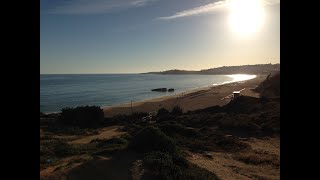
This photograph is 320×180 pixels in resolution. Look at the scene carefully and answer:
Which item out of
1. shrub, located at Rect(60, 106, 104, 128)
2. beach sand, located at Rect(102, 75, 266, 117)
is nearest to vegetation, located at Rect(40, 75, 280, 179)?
shrub, located at Rect(60, 106, 104, 128)

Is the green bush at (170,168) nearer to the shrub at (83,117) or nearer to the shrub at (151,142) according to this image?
the shrub at (151,142)

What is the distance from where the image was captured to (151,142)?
55.7 ft

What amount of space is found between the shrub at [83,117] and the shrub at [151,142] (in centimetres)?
1763

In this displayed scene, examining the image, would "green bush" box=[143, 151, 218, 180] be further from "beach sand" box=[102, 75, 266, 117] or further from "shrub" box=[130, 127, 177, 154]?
"beach sand" box=[102, 75, 266, 117]

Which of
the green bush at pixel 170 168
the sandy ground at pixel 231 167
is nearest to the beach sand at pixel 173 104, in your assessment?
the sandy ground at pixel 231 167

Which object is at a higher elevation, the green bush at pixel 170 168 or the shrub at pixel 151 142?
the shrub at pixel 151 142

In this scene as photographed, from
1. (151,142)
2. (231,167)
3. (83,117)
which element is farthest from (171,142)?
(83,117)

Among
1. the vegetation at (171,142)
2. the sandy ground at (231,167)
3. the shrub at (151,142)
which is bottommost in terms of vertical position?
the sandy ground at (231,167)

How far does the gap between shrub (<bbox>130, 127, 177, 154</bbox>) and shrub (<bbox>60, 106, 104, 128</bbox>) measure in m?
17.6

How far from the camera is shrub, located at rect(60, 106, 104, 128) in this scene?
3428 centimetres

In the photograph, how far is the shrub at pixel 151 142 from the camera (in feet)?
54.1
